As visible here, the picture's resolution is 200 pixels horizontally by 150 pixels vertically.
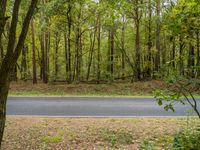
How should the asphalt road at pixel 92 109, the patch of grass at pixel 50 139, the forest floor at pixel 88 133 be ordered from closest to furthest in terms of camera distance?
the forest floor at pixel 88 133 < the patch of grass at pixel 50 139 < the asphalt road at pixel 92 109

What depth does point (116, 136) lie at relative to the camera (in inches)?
261

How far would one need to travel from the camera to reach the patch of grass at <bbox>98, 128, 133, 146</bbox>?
6.23 metres

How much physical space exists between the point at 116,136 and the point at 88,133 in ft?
2.84

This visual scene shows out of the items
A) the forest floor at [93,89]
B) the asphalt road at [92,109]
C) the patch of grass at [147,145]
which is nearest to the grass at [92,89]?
the forest floor at [93,89]

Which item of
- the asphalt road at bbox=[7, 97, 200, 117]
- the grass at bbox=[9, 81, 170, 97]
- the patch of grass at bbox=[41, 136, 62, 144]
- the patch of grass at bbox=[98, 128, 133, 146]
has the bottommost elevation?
the patch of grass at bbox=[41, 136, 62, 144]

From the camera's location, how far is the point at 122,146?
6.00 m

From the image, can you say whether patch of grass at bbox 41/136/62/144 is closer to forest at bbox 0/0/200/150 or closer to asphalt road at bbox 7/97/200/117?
forest at bbox 0/0/200/150

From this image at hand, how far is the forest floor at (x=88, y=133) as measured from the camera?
6.13 meters

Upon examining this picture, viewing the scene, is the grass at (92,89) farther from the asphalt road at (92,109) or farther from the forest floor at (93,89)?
the asphalt road at (92,109)

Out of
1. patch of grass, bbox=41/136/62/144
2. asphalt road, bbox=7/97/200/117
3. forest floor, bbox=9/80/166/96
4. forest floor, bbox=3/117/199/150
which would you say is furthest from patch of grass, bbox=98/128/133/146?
forest floor, bbox=9/80/166/96

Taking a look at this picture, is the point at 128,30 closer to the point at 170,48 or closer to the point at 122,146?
the point at 170,48

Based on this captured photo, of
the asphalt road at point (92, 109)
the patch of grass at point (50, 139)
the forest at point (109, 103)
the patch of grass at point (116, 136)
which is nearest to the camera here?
the forest at point (109, 103)

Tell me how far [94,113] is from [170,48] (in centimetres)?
2274

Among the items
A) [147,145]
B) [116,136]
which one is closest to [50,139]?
[116,136]
